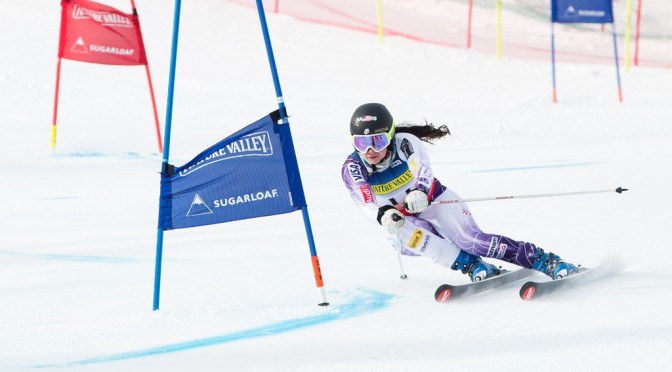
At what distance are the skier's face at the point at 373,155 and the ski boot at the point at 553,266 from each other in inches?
38.3

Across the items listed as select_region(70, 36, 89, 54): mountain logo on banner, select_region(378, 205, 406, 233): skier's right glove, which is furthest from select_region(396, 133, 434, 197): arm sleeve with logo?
select_region(70, 36, 89, 54): mountain logo on banner

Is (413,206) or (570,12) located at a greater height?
(570,12)

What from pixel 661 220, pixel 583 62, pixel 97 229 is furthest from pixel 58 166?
pixel 583 62

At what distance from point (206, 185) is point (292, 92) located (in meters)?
11.2

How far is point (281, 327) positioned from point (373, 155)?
1.13 metres

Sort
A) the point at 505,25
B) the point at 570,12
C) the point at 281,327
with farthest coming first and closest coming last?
the point at 505,25 → the point at 570,12 → the point at 281,327

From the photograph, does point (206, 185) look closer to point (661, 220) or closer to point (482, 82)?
point (661, 220)

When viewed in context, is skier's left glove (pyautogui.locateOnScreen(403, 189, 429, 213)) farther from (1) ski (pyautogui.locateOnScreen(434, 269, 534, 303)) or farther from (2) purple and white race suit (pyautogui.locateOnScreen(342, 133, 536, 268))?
(1) ski (pyautogui.locateOnScreen(434, 269, 534, 303))

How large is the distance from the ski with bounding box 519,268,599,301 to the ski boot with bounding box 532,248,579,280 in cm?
5

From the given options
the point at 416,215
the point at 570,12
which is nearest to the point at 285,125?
the point at 416,215

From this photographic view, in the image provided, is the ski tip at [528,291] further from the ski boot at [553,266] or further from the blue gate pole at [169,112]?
the blue gate pole at [169,112]

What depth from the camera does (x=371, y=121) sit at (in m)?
5.27

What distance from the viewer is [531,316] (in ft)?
15.4

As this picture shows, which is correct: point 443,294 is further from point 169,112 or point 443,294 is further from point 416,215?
point 169,112
